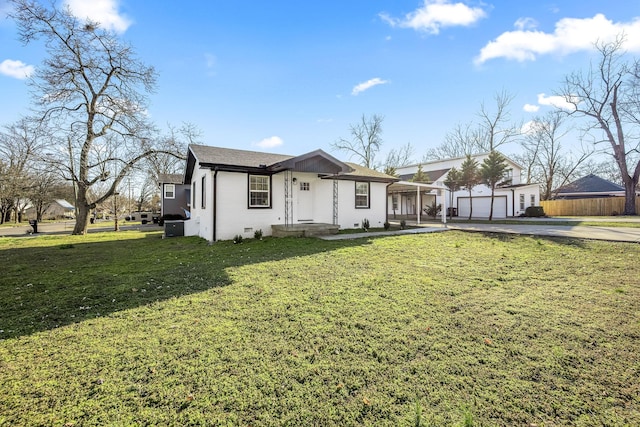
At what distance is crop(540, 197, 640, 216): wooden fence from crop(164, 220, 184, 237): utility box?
3257cm

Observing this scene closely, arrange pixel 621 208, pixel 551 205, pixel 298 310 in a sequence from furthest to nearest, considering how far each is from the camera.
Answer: pixel 551 205, pixel 621 208, pixel 298 310

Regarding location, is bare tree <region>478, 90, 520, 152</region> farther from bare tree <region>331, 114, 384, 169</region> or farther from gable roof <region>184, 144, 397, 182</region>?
gable roof <region>184, 144, 397, 182</region>

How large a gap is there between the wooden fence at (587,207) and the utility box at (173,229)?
107 feet

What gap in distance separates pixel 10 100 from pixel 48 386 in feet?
65.3

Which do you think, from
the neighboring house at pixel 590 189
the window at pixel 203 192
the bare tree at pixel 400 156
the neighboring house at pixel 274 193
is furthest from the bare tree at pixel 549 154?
the window at pixel 203 192

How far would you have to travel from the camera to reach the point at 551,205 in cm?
2775

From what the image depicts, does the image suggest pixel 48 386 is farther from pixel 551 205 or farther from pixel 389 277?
pixel 551 205

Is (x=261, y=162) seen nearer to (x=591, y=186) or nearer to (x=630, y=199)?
(x=630, y=199)

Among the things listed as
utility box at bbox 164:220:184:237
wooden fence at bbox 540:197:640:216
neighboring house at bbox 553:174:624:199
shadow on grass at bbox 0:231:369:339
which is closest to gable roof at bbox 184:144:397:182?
shadow on grass at bbox 0:231:369:339

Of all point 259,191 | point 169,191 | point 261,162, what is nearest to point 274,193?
point 259,191

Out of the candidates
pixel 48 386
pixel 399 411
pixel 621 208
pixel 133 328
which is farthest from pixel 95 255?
pixel 621 208

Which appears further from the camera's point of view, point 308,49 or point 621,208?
point 621,208

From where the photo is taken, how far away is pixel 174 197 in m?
24.8

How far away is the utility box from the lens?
13.6 m
